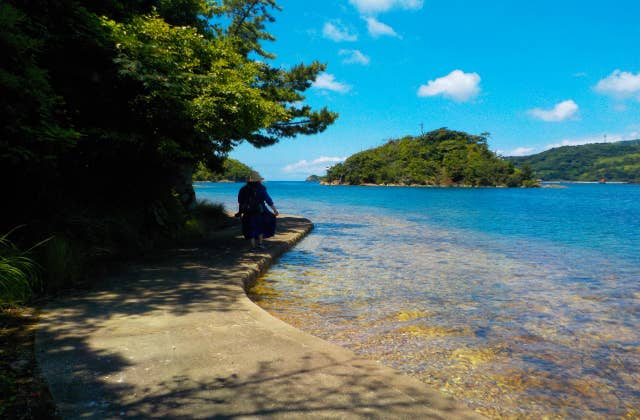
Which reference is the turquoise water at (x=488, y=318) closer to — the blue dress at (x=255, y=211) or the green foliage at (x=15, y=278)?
the blue dress at (x=255, y=211)

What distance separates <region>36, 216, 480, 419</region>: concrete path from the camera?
8.93ft

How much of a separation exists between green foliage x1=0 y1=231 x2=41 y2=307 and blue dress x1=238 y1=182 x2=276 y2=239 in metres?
4.54

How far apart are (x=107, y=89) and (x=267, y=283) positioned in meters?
4.93

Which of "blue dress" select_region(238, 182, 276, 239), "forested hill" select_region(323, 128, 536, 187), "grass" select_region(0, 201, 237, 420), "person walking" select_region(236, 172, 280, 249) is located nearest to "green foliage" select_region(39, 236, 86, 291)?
"grass" select_region(0, 201, 237, 420)

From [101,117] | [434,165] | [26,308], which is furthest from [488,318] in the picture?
[434,165]

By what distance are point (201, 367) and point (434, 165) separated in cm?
16249

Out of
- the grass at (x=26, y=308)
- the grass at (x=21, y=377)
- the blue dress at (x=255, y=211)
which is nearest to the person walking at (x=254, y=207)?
the blue dress at (x=255, y=211)

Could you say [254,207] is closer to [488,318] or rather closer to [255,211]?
[255,211]

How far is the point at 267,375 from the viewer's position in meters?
3.21

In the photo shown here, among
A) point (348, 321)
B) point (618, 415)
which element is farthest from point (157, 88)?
point (618, 415)

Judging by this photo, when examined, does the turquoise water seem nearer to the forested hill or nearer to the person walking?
the person walking

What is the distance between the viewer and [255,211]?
30.8ft

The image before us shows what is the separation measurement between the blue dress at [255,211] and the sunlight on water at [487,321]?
1.06 metres

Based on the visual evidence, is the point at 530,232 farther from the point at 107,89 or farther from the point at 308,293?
the point at 107,89
